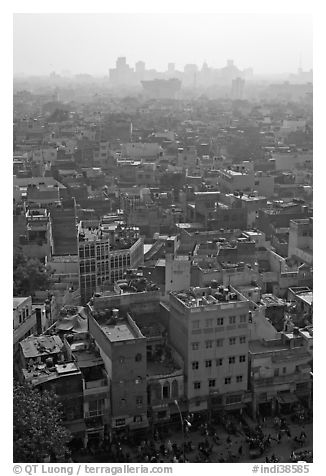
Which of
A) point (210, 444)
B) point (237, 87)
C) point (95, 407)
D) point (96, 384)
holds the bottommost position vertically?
point (210, 444)

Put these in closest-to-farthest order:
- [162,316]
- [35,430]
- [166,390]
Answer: [35,430] → [166,390] → [162,316]

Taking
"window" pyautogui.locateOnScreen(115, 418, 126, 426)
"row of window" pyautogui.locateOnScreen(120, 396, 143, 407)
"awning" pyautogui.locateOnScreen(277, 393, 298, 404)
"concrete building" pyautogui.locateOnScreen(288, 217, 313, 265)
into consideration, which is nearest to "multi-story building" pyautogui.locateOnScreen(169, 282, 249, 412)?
"awning" pyautogui.locateOnScreen(277, 393, 298, 404)

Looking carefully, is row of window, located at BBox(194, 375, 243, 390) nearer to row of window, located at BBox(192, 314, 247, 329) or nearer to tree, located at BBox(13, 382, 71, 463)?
row of window, located at BBox(192, 314, 247, 329)

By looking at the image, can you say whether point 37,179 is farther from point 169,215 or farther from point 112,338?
point 112,338

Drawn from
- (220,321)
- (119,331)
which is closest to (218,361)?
(220,321)

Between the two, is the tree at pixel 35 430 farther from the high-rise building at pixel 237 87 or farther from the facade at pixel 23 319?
the high-rise building at pixel 237 87

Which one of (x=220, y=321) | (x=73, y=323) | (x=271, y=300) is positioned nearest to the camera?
(x=220, y=321)

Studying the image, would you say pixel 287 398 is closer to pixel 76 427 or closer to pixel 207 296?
pixel 207 296
